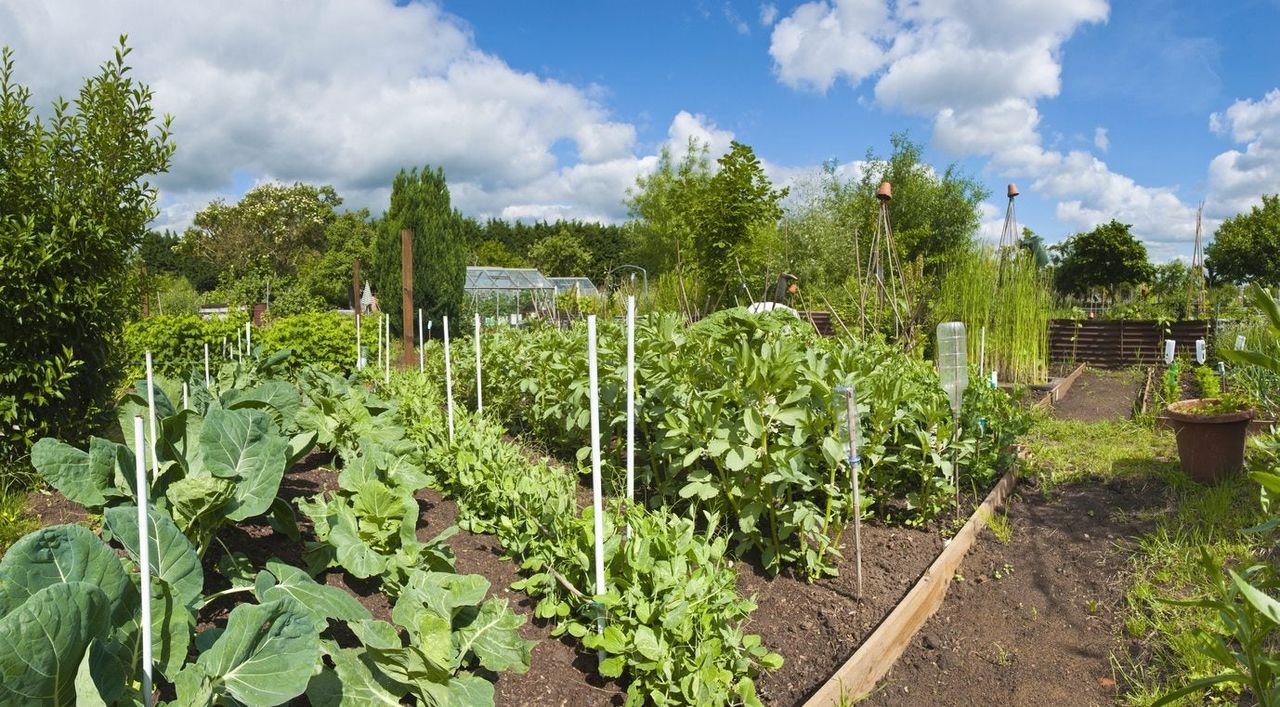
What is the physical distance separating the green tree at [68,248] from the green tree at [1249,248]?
28.4 meters

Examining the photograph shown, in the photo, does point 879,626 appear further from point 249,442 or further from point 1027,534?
point 249,442

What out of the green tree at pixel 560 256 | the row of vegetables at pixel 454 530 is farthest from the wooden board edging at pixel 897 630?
the green tree at pixel 560 256

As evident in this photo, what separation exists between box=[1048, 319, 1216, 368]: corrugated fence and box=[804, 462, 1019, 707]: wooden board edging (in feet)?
25.7

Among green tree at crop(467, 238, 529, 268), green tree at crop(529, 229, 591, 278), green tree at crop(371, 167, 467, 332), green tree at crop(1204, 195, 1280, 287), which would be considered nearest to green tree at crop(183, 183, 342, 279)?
green tree at crop(467, 238, 529, 268)

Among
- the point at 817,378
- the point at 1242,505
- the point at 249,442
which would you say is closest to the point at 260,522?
the point at 249,442

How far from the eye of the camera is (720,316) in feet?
12.6

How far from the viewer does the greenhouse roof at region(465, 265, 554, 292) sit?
78.2 feet

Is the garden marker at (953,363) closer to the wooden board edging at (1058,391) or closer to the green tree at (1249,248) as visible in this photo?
the wooden board edging at (1058,391)

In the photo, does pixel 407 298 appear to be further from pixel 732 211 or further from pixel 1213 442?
pixel 1213 442

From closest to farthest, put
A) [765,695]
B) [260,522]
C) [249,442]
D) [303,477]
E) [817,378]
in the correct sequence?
[249,442] < [765,695] < [260,522] < [817,378] < [303,477]

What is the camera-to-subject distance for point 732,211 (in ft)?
30.0

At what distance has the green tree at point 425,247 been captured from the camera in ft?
49.1

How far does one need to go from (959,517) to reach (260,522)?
3.52 m

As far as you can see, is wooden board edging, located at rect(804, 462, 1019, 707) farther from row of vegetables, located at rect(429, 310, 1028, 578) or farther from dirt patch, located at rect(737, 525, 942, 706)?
row of vegetables, located at rect(429, 310, 1028, 578)
